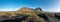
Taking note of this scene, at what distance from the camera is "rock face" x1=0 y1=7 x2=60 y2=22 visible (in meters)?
3.62

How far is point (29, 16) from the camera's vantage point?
3.70 metres

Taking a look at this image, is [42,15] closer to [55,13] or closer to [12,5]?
[55,13]

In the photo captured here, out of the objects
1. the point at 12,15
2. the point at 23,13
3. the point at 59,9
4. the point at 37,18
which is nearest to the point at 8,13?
the point at 12,15

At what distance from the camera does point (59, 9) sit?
3963 millimetres

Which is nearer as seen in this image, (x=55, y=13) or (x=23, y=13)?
(x=23, y=13)

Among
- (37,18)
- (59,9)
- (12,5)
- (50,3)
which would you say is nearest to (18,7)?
(12,5)

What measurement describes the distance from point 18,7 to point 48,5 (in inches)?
33.9

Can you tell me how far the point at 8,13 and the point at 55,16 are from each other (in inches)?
54.9

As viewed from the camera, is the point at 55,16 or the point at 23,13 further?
the point at 55,16

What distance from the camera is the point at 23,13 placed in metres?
3.77

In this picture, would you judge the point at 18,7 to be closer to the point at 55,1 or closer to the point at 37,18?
the point at 37,18

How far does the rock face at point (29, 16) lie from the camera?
3.62 m

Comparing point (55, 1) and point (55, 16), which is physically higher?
point (55, 1)

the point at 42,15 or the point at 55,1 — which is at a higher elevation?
the point at 55,1
